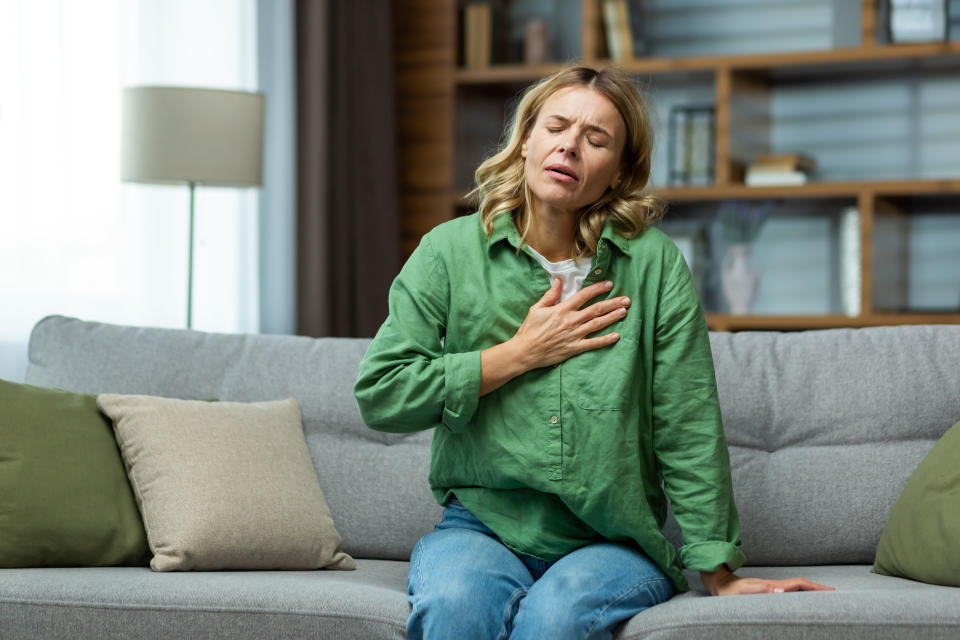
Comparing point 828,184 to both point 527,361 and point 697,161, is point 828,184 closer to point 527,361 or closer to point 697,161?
point 697,161

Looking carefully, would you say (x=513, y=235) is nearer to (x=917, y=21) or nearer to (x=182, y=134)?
(x=182, y=134)

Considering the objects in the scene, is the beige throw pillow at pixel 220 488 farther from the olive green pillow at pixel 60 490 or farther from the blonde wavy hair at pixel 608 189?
the blonde wavy hair at pixel 608 189

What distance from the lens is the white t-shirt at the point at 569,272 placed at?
172cm

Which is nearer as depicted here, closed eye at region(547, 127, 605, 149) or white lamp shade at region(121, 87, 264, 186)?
closed eye at region(547, 127, 605, 149)

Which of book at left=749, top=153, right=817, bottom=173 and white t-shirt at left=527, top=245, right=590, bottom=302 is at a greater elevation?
book at left=749, top=153, right=817, bottom=173

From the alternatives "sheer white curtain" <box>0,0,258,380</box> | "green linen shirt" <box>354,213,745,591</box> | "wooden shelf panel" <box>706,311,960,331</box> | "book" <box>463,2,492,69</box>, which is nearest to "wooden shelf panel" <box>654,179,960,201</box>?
"wooden shelf panel" <box>706,311,960,331</box>

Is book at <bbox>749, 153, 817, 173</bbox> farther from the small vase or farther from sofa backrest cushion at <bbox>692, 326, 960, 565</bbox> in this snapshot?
sofa backrest cushion at <bbox>692, 326, 960, 565</bbox>

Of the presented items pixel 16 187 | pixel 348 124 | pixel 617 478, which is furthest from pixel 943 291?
pixel 16 187

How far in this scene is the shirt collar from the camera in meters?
1.70

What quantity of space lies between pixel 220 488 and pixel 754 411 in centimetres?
93

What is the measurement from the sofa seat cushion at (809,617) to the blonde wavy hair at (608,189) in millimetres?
551

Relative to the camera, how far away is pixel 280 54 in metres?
3.67

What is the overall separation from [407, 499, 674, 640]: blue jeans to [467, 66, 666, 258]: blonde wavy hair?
459 millimetres

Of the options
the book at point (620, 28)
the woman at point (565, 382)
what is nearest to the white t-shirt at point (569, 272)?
the woman at point (565, 382)
